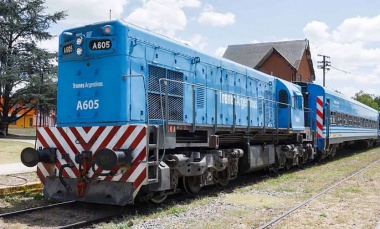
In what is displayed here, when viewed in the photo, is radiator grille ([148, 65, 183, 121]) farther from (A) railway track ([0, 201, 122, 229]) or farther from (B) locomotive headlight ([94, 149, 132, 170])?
(A) railway track ([0, 201, 122, 229])

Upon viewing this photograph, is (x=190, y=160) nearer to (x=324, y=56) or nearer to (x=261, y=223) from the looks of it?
(x=261, y=223)

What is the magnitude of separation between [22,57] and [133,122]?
96.2 ft

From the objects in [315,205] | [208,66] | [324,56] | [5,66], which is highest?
[324,56]

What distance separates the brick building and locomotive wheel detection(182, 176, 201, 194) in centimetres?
3594

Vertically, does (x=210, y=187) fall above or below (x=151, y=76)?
below

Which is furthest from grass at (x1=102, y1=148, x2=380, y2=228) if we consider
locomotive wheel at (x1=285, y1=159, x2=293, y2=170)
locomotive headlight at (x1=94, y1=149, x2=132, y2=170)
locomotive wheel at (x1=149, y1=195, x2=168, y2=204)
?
locomotive wheel at (x1=285, y1=159, x2=293, y2=170)

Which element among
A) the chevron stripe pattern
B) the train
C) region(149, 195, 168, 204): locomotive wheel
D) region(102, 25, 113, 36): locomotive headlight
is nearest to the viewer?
the chevron stripe pattern

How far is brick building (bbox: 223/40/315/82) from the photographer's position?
45750 mm

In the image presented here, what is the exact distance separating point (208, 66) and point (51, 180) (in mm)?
4598

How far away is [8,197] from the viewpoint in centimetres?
851

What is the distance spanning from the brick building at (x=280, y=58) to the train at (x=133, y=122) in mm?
35042

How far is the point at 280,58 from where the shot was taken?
45.9m

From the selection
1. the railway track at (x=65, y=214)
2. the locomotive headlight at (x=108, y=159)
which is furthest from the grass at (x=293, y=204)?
the locomotive headlight at (x=108, y=159)

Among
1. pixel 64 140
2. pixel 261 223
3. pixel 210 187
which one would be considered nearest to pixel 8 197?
pixel 64 140
